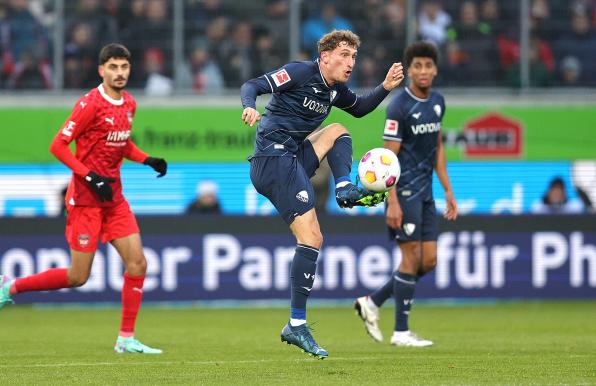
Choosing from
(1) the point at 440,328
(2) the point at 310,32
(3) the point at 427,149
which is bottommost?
(1) the point at 440,328

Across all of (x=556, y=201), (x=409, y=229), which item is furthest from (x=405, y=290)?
(x=556, y=201)

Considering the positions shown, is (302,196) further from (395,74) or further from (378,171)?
(395,74)

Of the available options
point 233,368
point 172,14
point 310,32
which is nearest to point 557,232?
point 310,32

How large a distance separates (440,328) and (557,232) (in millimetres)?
4101

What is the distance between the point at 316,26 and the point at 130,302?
1051 centimetres

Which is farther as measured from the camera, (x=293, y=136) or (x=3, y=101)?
(x=3, y=101)

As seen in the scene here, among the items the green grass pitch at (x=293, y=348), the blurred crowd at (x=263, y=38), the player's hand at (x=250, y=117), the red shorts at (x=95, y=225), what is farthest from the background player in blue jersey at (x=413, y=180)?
the blurred crowd at (x=263, y=38)

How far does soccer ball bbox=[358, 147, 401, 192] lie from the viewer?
8398 millimetres

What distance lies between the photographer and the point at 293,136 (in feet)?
28.9

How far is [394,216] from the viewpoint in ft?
34.4

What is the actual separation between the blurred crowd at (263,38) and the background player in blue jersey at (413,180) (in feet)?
29.4

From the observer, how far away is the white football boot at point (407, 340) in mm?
10300

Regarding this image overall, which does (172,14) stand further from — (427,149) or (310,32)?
(427,149)

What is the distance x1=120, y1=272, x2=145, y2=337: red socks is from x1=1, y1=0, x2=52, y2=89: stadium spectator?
9.96m
